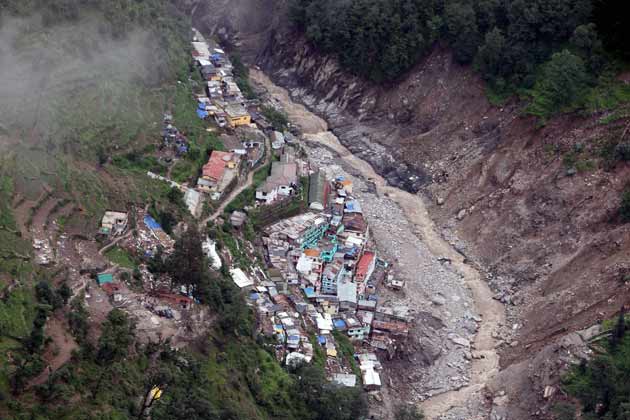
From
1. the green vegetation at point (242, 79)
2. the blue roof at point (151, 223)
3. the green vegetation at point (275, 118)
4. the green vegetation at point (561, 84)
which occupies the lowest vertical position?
the green vegetation at point (242, 79)

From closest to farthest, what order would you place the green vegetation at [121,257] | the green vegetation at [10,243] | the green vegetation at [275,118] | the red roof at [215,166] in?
the green vegetation at [10,243], the green vegetation at [121,257], the red roof at [215,166], the green vegetation at [275,118]

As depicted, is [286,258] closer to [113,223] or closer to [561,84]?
[113,223]

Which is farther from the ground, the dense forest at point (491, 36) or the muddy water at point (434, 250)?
→ the dense forest at point (491, 36)

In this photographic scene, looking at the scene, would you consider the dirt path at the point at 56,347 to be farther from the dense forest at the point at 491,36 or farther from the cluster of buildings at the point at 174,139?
the dense forest at the point at 491,36

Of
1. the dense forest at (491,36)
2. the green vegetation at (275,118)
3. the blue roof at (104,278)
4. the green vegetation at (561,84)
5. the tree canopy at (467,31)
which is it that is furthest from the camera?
the green vegetation at (275,118)

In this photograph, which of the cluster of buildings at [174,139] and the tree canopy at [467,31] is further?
the tree canopy at [467,31]

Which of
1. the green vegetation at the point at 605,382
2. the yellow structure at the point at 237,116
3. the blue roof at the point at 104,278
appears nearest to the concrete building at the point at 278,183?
the yellow structure at the point at 237,116
